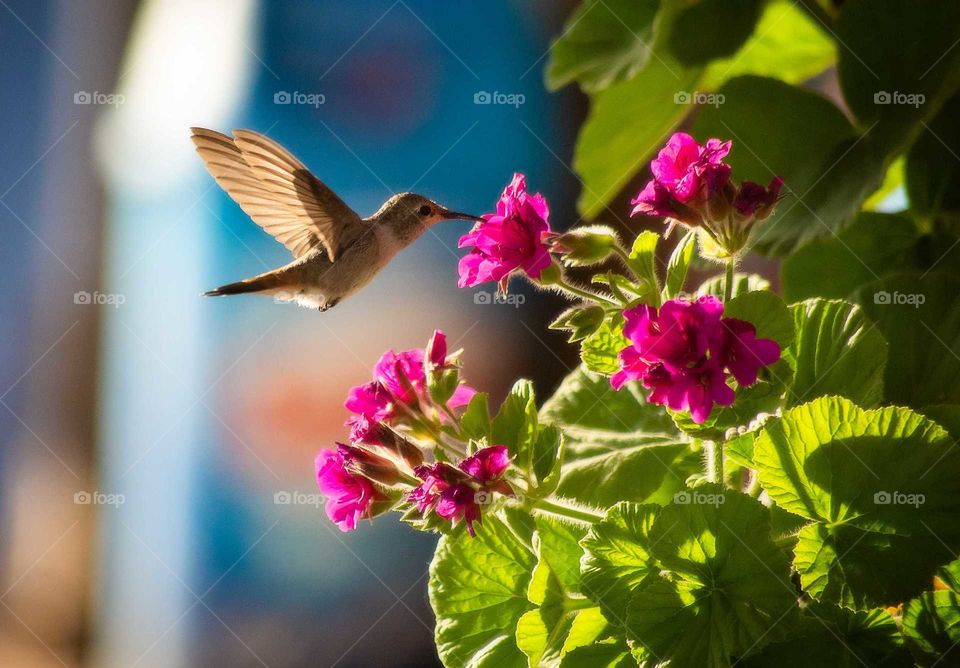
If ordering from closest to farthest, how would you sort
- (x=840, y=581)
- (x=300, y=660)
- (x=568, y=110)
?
(x=840, y=581)
(x=300, y=660)
(x=568, y=110)

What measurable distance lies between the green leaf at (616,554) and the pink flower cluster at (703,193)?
0.16 m

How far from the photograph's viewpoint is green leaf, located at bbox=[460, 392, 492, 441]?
1.75 ft

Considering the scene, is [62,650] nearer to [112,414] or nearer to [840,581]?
[112,414]

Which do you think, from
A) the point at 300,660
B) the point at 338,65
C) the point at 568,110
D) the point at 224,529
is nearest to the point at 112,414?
the point at 224,529

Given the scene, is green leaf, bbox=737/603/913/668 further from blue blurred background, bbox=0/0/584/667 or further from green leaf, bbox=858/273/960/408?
blue blurred background, bbox=0/0/584/667

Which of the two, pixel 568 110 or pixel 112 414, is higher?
pixel 568 110

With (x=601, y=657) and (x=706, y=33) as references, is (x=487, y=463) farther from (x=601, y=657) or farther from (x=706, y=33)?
(x=706, y=33)

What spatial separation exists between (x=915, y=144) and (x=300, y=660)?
1.31m

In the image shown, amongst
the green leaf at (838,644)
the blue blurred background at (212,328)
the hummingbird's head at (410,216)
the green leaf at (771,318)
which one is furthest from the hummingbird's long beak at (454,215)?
the blue blurred background at (212,328)

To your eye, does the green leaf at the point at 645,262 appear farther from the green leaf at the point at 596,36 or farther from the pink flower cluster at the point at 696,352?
the green leaf at the point at 596,36

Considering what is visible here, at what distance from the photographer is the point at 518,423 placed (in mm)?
516

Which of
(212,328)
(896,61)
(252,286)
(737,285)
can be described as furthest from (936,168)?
(212,328)

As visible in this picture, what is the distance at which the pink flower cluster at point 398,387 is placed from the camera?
20.7 inches

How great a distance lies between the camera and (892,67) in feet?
2.03
